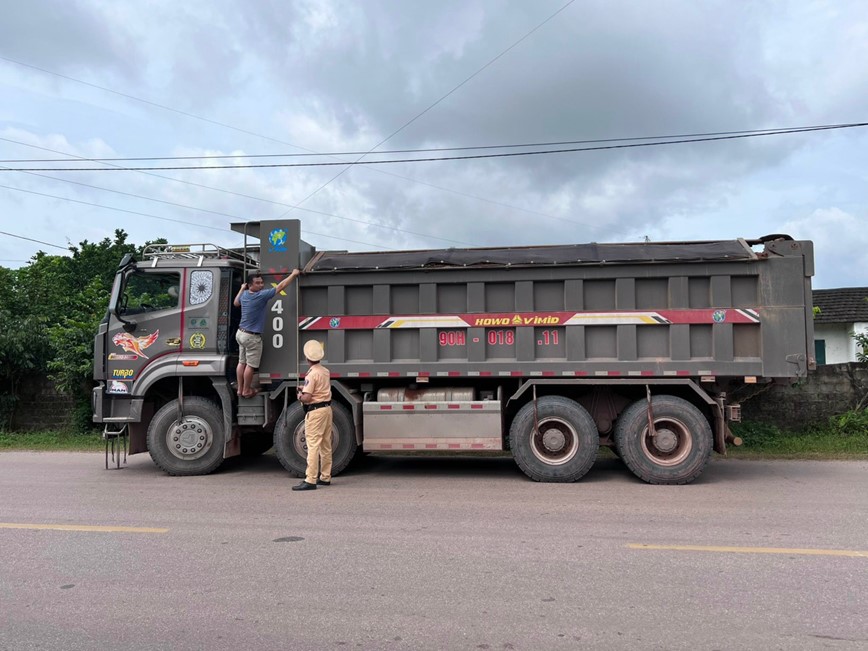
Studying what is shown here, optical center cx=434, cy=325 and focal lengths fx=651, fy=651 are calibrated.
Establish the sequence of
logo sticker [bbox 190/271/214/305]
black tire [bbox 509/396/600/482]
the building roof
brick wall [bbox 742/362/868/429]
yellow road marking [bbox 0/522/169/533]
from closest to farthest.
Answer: yellow road marking [bbox 0/522/169/533], black tire [bbox 509/396/600/482], logo sticker [bbox 190/271/214/305], brick wall [bbox 742/362/868/429], the building roof

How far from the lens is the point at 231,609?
4.10 metres

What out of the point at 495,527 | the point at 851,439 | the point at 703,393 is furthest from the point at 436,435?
the point at 851,439

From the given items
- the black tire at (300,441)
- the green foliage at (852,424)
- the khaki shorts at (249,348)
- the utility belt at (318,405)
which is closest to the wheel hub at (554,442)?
the black tire at (300,441)

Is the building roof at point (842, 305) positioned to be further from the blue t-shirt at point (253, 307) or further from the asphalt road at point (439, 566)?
the blue t-shirt at point (253, 307)

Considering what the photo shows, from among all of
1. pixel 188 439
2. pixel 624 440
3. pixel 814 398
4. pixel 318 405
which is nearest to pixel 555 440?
pixel 624 440

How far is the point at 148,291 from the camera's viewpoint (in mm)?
9258

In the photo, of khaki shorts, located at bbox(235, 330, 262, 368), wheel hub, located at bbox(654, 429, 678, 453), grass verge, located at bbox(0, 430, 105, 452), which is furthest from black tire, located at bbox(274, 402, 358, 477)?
grass verge, located at bbox(0, 430, 105, 452)

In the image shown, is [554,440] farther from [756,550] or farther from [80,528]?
[80,528]

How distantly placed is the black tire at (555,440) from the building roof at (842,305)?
13238 mm

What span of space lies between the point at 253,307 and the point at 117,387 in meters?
2.32

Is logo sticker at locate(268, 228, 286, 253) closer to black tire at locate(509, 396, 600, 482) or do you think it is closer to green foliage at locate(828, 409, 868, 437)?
black tire at locate(509, 396, 600, 482)

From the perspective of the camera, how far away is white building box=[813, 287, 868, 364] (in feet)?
58.7

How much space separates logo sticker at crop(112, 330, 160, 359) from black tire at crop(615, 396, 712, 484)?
6453 mm

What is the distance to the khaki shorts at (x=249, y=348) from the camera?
8.68 meters
